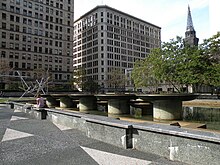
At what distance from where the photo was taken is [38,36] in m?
76.3

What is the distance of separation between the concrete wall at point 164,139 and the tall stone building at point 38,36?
6526 centimetres

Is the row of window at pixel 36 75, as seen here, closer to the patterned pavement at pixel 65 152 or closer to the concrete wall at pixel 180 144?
the patterned pavement at pixel 65 152

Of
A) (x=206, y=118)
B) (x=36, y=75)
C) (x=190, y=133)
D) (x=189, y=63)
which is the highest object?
(x=36, y=75)

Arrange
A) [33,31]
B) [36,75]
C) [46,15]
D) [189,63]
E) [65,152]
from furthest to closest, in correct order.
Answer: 1. [46,15]
2. [33,31]
3. [36,75]
4. [189,63]
5. [65,152]

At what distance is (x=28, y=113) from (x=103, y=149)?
379 inches

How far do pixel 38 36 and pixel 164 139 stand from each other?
261ft

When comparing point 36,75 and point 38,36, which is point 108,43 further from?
point 36,75

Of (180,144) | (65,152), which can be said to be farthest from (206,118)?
(65,152)

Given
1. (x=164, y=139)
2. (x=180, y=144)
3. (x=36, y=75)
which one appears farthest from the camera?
(x=36, y=75)

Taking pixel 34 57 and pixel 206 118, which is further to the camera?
pixel 34 57

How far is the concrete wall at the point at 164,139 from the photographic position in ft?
12.9

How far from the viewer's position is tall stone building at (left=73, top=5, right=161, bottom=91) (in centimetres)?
9644

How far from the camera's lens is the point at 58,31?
82125 millimetres

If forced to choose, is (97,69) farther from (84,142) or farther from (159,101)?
(84,142)
